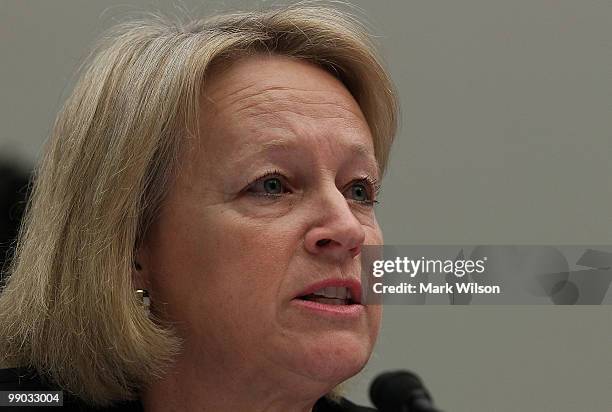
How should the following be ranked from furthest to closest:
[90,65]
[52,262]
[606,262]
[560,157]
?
[560,157], [606,262], [90,65], [52,262]

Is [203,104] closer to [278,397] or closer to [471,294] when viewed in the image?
[278,397]

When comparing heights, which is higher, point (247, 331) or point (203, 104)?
point (203, 104)

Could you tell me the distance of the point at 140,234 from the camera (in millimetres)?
1648

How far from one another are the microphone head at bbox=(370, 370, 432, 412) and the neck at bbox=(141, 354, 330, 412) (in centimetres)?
50

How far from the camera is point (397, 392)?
3.27ft

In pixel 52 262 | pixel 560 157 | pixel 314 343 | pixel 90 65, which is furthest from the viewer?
pixel 560 157

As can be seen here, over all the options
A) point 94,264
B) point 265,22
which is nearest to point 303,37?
point 265,22

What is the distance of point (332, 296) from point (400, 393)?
544mm

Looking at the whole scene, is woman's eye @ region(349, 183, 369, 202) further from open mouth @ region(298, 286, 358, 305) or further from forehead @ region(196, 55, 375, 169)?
open mouth @ region(298, 286, 358, 305)

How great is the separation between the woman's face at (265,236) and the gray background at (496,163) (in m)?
0.54

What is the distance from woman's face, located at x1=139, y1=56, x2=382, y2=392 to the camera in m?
1.49

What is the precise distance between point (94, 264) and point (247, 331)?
32 cm

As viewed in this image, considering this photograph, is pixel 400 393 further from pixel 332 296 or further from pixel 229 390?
pixel 229 390

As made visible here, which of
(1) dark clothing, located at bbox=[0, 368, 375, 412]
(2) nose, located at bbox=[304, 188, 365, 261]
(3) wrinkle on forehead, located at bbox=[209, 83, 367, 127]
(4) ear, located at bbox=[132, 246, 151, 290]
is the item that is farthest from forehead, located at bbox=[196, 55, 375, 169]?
(1) dark clothing, located at bbox=[0, 368, 375, 412]
